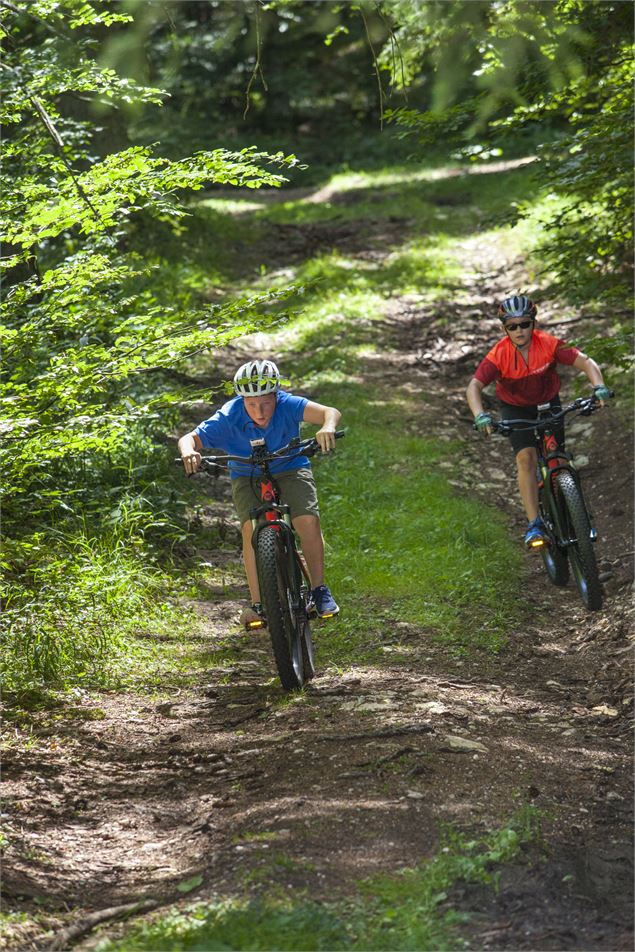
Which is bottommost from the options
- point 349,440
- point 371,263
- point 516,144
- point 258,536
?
point 258,536

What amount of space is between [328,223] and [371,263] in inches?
152

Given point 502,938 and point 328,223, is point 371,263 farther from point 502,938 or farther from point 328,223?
point 502,938

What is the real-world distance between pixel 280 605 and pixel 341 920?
2.49 meters

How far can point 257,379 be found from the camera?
20.4 ft

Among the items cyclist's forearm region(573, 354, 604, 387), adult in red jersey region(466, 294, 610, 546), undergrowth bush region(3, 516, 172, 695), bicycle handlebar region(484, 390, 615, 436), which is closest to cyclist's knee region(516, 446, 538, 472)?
adult in red jersey region(466, 294, 610, 546)

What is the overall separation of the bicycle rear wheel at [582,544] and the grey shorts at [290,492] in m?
2.08

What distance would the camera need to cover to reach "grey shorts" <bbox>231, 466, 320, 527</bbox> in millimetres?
6508

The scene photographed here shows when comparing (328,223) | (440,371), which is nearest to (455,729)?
(440,371)

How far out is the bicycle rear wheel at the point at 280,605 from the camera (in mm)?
5973

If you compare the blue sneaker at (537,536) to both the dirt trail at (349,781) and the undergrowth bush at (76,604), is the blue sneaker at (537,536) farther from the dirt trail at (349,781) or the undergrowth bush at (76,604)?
the undergrowth bush at (76,604)

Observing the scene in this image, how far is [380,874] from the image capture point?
4008 mm

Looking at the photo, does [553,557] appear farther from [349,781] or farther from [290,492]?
[349,781]

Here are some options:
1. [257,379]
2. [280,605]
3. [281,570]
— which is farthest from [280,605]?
[257,379]

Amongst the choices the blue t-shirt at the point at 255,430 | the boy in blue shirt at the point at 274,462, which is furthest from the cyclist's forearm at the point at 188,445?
the blue t-shirt at the point at 255,430
